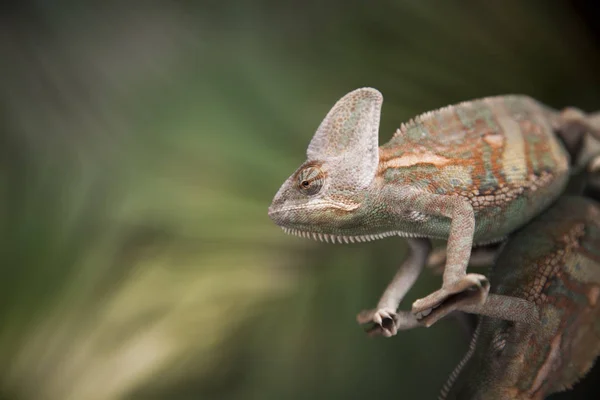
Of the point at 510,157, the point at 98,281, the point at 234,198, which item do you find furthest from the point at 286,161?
the point at 510,157

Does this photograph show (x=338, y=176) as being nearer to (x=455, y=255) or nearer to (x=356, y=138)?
(x=356, y=138)

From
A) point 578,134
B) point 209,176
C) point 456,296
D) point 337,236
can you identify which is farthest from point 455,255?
point 209,176

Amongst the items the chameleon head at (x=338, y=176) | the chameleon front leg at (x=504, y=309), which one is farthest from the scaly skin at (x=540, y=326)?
the chameleon head at (x=338, y=176)

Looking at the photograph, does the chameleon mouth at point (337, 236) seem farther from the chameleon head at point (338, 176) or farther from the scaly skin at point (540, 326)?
the scaly skin at point (540, 326)

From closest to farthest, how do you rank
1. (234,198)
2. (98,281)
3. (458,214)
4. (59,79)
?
1. (458,214)
2. (98,281)
3. (234,198)
4. (59,79)

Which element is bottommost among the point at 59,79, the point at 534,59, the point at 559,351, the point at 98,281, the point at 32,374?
the point at 559,351

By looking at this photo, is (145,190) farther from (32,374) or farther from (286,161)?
(32,374)

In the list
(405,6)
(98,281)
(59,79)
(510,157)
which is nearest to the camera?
(510,157)

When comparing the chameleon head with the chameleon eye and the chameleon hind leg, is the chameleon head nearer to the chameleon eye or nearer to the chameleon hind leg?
the chameleon eye

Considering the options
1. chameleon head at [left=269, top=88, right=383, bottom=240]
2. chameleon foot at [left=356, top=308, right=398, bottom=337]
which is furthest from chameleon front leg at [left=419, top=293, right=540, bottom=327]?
chameleon head at [left=269, top=88, right=383, bottom=240]
